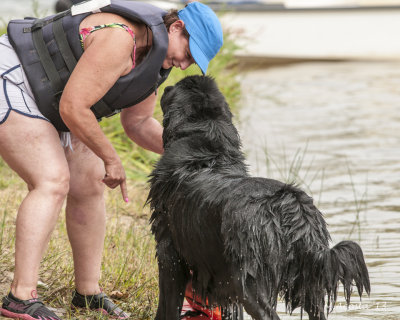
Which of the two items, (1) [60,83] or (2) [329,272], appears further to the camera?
(1) [60,83]

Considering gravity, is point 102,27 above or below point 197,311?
above

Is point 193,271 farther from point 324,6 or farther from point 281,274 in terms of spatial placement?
point 324,6

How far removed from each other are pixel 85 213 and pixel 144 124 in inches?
21.3

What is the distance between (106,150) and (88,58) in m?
0.40

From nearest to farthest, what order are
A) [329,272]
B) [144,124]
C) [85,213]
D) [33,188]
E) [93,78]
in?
[329,272] < [93,78] < [33,188] < [85,213] < [144,124]

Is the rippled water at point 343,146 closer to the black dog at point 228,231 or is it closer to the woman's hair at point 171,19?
the black dog at point 228,231

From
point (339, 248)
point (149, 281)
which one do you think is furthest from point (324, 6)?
point (339, 248)

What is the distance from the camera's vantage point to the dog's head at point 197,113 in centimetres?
329

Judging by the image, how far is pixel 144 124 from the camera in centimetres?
376

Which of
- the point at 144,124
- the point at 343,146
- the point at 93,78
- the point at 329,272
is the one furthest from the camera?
the point at 343,146

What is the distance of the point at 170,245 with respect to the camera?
10.7 feet

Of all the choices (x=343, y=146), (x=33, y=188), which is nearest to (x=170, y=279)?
(x=33, y=188)

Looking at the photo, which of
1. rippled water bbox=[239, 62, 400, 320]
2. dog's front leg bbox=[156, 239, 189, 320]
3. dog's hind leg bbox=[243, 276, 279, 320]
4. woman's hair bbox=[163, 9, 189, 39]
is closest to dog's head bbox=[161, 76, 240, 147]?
woman's hair bbox=[163, 9, 189, 39]

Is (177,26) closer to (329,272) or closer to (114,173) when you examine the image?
(114,173)
